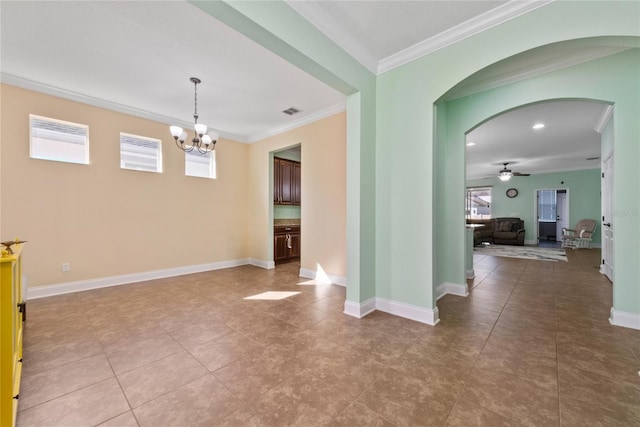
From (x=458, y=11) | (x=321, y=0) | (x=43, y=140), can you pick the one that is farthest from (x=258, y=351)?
(x=43, y=140)

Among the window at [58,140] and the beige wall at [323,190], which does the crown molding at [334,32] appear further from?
the window at [58,140]

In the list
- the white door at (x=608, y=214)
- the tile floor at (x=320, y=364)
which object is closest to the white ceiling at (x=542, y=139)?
the white door at (x=608, y=214)

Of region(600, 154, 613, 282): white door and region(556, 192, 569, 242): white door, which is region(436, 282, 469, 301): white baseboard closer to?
region(600, 154, 613, 282): white door

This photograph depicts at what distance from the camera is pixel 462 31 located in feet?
7.73

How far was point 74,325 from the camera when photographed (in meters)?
2.62

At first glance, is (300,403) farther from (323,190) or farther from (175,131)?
(175,131)

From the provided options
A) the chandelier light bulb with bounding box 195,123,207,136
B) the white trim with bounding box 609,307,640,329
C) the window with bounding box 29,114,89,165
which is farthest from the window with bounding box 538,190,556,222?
the window with bounding box 29,114,89,165

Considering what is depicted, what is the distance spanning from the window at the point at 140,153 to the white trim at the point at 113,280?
188cm

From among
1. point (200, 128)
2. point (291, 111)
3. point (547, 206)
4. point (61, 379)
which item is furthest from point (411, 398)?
point (547, 206)

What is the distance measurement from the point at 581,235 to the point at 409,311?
9.41 meters

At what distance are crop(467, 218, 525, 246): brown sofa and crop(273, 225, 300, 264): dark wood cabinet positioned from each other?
7073 millimetres

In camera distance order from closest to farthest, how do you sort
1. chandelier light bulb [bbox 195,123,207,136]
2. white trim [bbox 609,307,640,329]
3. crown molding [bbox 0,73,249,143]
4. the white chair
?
1. white trim [bbox 609,307,640,329]
2. crown molding [bbox 0,73,249,143]
3. chandelier light bulb [bbox 195,123,207,136]
4. the white chair

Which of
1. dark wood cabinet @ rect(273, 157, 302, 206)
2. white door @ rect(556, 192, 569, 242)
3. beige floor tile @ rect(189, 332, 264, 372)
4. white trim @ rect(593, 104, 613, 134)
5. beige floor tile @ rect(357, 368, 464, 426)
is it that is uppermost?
white trim @ rect(593, 104, 613, 134)

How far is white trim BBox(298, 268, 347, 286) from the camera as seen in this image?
4109mm
